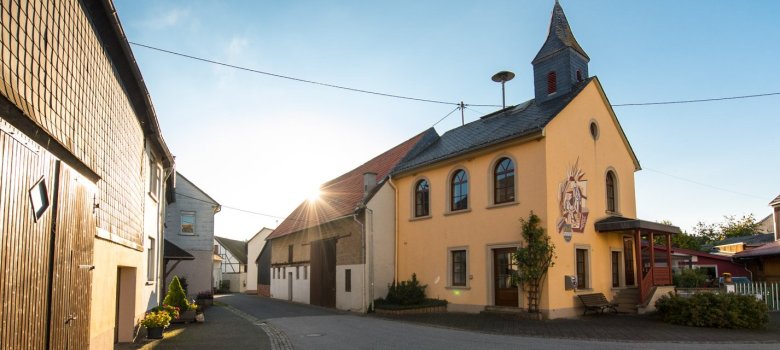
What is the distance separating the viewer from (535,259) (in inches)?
690

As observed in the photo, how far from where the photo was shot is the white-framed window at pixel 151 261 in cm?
1610

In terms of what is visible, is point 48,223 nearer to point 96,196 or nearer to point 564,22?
point 96,196

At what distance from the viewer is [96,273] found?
28.1 ft

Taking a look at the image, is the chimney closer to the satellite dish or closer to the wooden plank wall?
the satellite dish

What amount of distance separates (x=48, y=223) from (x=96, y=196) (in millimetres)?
2378

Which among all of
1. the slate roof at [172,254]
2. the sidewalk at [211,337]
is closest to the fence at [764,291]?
the sidewalk at [211,337]

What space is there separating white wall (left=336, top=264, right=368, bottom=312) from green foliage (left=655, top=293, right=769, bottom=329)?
11487 millimetres

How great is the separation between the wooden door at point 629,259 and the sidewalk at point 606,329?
2.99m

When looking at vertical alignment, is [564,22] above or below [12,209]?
above

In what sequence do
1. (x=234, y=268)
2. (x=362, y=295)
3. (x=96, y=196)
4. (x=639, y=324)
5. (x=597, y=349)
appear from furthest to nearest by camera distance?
1. (x=234, y=268)
2. (x=362, y=295)
3. (x=639, y=324)
4. (x=597, y=349)
5. (x=96, y=196)

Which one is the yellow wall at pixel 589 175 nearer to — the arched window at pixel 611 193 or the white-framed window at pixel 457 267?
the arched window at pixel 611 193

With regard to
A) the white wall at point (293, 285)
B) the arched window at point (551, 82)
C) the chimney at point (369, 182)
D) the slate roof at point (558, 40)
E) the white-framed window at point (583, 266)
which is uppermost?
the slate roof at point (558, 40)

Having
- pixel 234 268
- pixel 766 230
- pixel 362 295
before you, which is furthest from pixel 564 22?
pixel 766 230

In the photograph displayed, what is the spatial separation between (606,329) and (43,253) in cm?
1340
